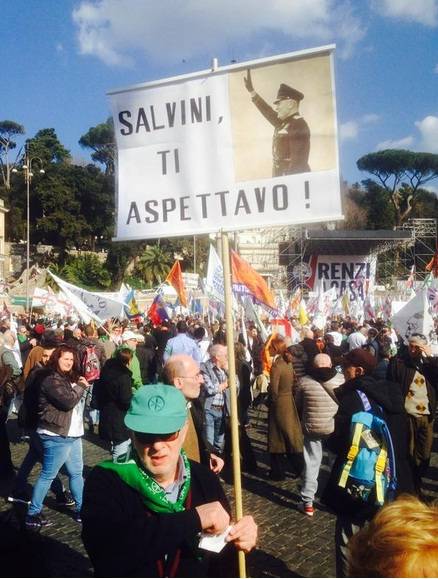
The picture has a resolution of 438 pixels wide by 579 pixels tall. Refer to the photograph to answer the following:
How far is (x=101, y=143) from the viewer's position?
83.8 m

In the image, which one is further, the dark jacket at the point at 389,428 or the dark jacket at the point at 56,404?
the dark jacket at the point at 56,404

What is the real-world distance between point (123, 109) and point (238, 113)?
65 centimetres

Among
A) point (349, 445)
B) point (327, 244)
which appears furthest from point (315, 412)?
point (327, 244)

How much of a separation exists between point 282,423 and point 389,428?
11.4 feet

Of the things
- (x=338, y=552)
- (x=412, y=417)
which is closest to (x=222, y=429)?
(x=412, y=417)

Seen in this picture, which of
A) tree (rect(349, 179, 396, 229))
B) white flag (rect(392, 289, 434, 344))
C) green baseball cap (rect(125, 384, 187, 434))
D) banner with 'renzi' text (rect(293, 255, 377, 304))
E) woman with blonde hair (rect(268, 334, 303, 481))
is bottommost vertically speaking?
woman with blonde hair (rect(268, 334, 303, 481))

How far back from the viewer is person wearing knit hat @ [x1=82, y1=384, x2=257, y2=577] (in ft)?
5.82

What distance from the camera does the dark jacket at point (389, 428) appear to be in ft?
11.5

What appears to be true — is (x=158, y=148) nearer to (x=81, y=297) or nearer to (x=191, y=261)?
(x=81, y=297)

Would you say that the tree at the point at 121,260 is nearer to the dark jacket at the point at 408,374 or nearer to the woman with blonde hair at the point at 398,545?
the dark jacket at the point at 408,374

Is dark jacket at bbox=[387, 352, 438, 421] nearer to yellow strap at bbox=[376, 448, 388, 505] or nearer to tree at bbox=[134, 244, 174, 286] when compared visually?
yellow strap at bbox=[376, 448, 388, 505]

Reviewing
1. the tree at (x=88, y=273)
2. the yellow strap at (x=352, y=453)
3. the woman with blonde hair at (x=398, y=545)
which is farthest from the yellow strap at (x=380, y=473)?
the tree at (x=88, y=273)

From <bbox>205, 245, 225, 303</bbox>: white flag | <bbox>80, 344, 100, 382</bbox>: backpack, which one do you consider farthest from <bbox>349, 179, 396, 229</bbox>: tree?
<bbox>80, 344, 100, 382</bbox>: backpack

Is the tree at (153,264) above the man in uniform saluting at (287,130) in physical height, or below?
above
